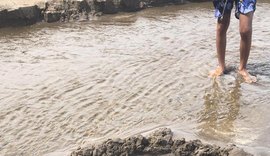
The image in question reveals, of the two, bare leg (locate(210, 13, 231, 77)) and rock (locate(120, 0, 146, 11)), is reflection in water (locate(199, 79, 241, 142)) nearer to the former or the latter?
bare leg (locate(210, 13, 231, 77))

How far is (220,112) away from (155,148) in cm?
92

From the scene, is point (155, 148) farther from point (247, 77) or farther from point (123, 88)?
point (247, 77)

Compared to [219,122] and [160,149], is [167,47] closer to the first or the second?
[219,122]

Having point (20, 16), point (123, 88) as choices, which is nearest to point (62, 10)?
point (20, 16)

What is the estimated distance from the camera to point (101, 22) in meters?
7.13

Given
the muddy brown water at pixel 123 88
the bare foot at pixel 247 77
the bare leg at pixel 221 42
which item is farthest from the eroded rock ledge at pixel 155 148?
the bare leg at pixel 221 42

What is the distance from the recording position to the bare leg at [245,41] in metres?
4.37

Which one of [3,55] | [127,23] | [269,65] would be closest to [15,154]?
[3,55]

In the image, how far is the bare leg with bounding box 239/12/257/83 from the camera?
4371 millimetres

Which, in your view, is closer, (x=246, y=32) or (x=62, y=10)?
(x=246, y=32)

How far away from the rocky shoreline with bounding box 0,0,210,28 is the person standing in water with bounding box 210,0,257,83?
3203mm

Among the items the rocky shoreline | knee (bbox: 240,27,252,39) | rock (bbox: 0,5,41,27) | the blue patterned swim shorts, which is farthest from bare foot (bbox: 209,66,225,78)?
rock (bbox: 0,5,41,27)

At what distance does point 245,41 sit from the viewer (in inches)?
176

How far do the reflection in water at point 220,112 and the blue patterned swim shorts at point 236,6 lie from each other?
670mm
